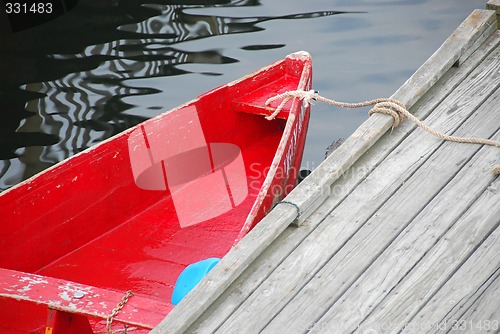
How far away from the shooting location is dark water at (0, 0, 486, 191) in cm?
720

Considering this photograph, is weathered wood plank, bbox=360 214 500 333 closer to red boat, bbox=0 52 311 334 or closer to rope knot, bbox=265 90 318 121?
red boat, bbox=0 52 311 334

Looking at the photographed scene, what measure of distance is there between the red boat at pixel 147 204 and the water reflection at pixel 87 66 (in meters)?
1.62

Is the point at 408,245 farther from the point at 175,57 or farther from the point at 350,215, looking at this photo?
the point at 175,57

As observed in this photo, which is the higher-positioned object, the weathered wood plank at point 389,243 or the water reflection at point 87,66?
the weathered wood plank at point 389,243

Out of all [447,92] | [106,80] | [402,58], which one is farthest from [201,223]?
[402,58]

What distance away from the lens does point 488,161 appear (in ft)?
11.7

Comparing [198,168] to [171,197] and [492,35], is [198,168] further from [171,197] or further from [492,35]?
[492,35]

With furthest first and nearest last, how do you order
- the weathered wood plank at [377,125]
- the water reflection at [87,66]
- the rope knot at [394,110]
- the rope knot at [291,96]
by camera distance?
the water reflection at [87,66], the rope knot at [291,96], the rope knot at [394,110], the weathered wood plank at [377,125]

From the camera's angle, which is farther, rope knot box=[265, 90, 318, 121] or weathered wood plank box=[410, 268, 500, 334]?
rope knot box=[265, 90, 318, 121]

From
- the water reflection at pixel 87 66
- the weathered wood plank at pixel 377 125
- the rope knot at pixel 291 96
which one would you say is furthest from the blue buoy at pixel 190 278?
the water reflection at pixel 87 66

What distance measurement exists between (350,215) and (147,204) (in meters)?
2.35

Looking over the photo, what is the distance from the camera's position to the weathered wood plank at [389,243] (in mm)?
2924

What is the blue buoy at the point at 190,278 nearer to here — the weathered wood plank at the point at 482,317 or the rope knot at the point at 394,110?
the rope knot at the point at 394,110

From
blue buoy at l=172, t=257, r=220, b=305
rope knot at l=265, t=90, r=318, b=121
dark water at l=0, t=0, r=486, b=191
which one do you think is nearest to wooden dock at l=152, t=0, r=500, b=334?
blue buoy at l=172, t=257, r=220, b=305
